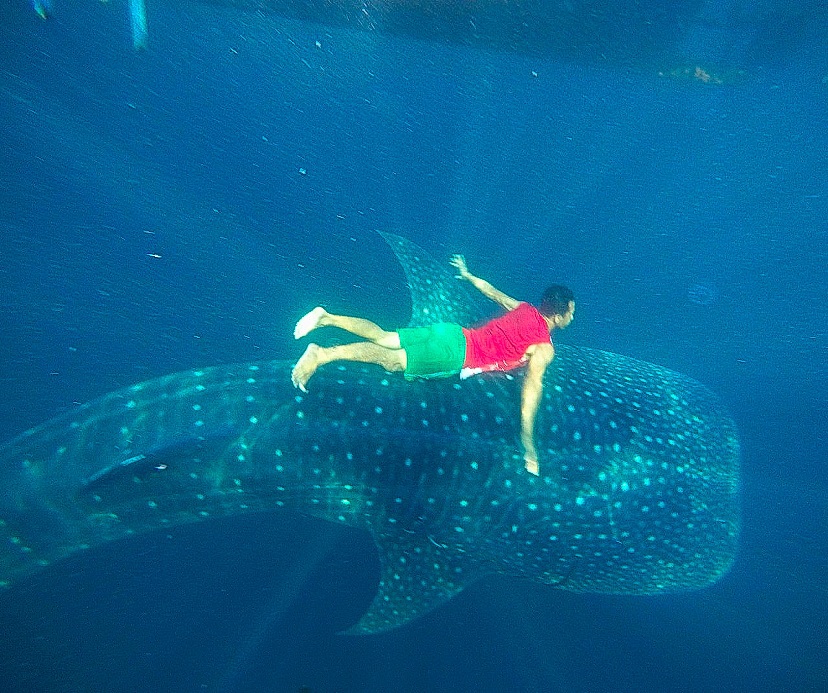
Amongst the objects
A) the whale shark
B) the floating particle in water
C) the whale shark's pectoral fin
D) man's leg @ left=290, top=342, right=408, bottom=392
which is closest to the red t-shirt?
the whale shark

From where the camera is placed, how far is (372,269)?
20.7 feet

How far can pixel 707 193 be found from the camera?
9.48 metres

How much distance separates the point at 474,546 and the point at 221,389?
2.71 metres

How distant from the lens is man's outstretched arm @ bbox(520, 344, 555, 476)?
3746mm

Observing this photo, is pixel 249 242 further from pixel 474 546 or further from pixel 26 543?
pixel 474 546

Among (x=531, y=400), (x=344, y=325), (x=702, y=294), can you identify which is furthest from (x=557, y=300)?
(x=702, y=294)

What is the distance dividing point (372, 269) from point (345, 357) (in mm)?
2863

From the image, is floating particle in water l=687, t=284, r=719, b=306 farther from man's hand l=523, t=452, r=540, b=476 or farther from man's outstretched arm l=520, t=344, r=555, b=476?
man's hand l=523, t=452, r=540, b=476

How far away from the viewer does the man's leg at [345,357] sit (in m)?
3.57

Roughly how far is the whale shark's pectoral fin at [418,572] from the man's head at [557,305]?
7.72ft

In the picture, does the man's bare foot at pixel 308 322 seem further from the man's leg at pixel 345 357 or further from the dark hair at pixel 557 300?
the dark hair at pixel 557 300

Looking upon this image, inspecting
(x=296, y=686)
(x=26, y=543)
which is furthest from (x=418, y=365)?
(x=296, y=686)

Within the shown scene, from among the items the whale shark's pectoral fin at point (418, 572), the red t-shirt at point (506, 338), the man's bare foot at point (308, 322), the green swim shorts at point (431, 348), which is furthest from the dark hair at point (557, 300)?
the whale shark's pectoral fin at point (418, 572)

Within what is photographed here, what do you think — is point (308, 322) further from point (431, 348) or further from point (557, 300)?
point (557, 300)
